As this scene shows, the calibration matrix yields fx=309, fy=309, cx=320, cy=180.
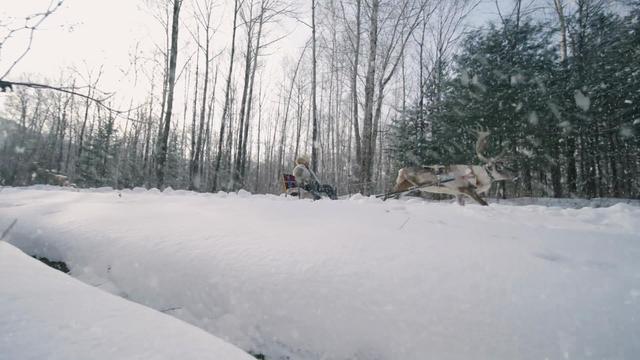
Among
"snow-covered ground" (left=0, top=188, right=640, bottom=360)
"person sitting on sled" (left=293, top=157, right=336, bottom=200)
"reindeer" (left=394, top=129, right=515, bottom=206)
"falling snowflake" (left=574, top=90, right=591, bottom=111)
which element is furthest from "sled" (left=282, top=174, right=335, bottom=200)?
"falling snowflake" (left=574, top=90, right=591, bottom=111)

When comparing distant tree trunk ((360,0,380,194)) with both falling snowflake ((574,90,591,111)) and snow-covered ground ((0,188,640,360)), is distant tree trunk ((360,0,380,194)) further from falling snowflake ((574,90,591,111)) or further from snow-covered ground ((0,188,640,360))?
snow-covered ground ((0,188,640,360))

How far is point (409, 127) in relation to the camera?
1278cm

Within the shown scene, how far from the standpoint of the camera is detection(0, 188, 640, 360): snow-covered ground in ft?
3.66

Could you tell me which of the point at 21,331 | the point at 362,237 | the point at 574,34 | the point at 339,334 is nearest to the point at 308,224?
the point at 362,237

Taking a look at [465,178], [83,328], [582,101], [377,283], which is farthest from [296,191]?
[582,101]

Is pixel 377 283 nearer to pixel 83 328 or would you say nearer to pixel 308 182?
pixel 83 328

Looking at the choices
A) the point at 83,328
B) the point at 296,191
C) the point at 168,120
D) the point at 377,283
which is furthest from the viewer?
the point at 168,120

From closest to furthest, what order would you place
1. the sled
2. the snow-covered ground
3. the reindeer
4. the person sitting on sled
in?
1. the snow-covered ground
2. the reindeer
3. the person sitting on sled
4. the sled

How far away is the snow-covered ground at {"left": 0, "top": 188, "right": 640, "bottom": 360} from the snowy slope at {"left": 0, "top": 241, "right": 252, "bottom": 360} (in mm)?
40

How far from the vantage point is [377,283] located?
1355 millimetres

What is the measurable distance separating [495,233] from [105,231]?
2.58 metres

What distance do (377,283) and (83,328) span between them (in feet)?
3.39

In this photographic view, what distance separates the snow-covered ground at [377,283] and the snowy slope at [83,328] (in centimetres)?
4

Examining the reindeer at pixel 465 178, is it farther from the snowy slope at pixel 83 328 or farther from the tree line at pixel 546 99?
the snowy slope at pixel 83 328
